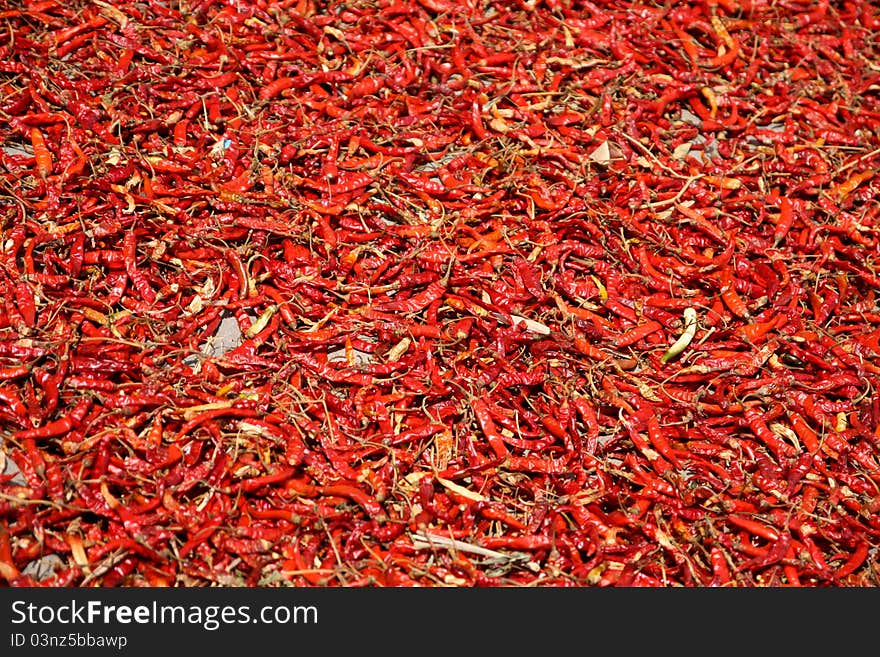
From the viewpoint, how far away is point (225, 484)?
2.88 m

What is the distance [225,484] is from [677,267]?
88.5 inches

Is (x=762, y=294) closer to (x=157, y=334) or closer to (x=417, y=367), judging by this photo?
(x=417, y=367)

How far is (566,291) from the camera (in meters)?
3.59

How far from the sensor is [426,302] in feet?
11.4

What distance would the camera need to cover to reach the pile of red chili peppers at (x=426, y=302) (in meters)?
2.86

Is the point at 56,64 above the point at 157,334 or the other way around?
above

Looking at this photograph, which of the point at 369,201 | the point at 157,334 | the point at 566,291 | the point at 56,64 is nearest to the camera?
the point at 157,334

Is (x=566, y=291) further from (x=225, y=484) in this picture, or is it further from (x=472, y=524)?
(x=225, y=484)

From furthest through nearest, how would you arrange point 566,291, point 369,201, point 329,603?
point 369,201, point 566,291, point 329,603

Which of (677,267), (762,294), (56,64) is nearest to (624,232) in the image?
(677,267)

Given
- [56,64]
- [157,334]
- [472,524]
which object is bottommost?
[472,524]

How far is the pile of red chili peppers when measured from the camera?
286cm

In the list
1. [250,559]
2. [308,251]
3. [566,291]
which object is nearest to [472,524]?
[250,559]

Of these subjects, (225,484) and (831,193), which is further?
(831,193)
